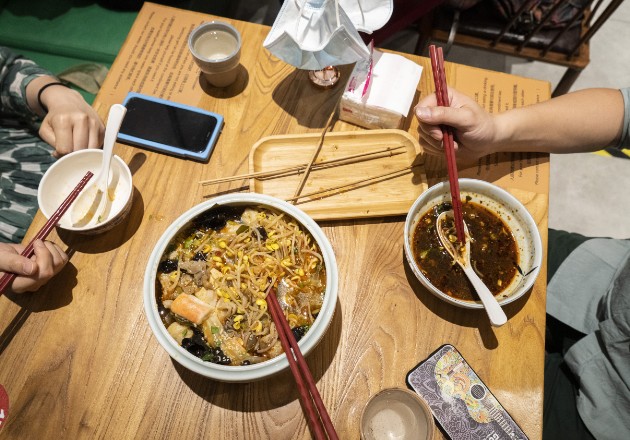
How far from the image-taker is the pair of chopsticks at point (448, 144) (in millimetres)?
1316

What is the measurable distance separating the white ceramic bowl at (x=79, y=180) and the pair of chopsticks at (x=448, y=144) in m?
1.10

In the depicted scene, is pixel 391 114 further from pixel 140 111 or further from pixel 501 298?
pixel 140 111

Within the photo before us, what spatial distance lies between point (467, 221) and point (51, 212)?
1427 millimetres

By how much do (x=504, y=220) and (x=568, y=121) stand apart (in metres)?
0.51

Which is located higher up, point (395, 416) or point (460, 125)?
point (460, 125)

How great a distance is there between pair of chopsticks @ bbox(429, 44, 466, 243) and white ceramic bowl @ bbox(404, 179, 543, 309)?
7 cm

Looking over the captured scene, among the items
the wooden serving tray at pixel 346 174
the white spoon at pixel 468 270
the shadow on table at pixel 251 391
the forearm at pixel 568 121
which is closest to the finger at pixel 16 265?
the shadow on table at pixel 251 391

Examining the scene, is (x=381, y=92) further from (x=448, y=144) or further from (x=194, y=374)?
(x=194, y=374)

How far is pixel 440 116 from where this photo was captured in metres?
1.36

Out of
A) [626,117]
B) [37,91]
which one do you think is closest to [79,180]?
[37,91]

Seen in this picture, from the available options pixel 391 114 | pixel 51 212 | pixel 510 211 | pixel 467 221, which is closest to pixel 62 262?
pixel 51 212

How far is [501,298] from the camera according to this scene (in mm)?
1273

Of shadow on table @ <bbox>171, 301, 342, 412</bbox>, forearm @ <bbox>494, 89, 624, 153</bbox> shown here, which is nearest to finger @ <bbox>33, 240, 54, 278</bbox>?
shadow on table @ <bbox>171, 301, 342, 412</bbox>

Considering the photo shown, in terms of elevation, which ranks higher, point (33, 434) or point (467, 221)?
point (467, 221)
